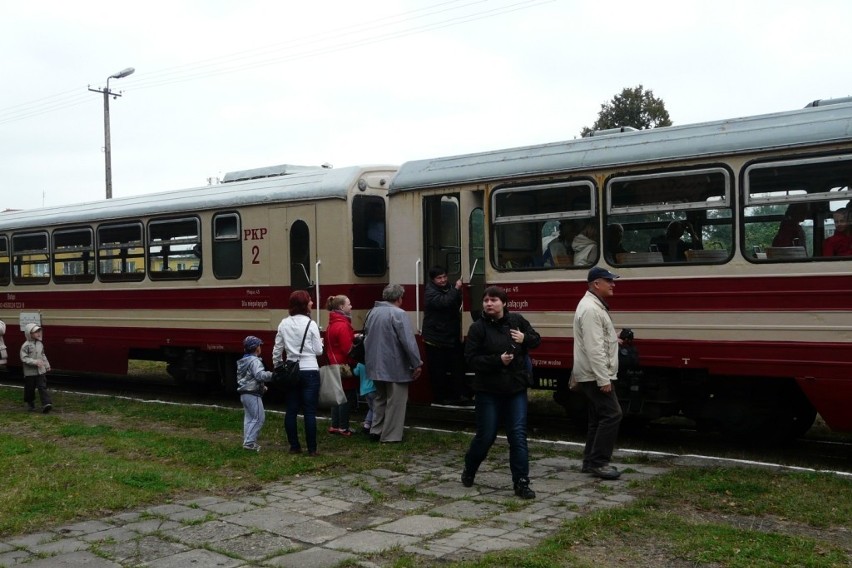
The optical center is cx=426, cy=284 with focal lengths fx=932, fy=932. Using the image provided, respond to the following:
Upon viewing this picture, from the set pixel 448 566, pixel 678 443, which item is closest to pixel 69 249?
pixel 678 443

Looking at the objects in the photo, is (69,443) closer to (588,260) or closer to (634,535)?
(588,260)

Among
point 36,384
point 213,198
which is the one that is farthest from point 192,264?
point 36,384

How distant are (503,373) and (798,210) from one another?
3.43 meters

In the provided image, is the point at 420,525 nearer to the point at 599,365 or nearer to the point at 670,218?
the point at 599,365

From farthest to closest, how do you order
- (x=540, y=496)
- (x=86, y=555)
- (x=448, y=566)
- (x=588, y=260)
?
(x=588, y=260) < (x=540, y=496) < (x=86, y=555) < (x=448, y=566)

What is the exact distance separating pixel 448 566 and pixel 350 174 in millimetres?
7658

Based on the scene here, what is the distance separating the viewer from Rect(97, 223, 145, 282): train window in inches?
593

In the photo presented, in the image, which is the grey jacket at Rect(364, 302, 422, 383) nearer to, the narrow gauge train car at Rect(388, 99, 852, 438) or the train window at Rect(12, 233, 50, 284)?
the narrow gauge train car at Rect(388, 99, 852, 438)

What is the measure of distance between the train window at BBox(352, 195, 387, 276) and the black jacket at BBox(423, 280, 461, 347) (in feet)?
5.23

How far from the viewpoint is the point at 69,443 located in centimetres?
1035

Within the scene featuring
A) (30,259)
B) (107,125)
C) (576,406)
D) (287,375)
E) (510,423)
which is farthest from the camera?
(107,125)

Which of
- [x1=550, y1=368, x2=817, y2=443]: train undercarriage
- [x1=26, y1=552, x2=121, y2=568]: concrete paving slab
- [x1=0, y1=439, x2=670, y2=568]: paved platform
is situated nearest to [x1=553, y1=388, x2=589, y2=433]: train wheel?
[x1=550, y1=368, x2=817, y2=443]: train undercarriage

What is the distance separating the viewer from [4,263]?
17.6 m

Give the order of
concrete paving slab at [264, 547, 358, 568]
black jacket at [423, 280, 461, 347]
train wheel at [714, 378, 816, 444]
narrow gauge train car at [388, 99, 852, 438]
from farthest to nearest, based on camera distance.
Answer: black jacket at [423, 280, 461, 347]
train wheel at [714, 378, 816, 444]
narrow gauge train car at [388, 99, 852, 438]
concrete paving slab at [264, 547, 358, 568]
